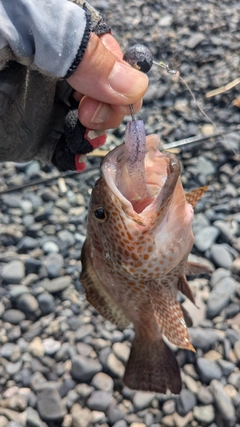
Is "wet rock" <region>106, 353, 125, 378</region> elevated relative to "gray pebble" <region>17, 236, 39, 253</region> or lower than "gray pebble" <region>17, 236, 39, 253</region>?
lower

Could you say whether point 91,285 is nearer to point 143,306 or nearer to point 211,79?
point 143,306

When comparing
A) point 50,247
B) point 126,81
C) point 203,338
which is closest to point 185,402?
point 203,338

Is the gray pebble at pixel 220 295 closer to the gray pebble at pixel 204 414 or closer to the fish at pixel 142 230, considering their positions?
the gray pebble at pixel 204 414

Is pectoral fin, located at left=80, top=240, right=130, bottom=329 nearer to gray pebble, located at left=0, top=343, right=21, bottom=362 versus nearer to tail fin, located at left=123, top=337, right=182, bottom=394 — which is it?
tail fin, located at left=123, top=337, right=182, bottom=394

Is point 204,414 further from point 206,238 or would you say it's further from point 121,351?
point 206,238

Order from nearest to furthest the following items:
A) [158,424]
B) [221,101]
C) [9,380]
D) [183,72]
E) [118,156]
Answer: [118,156] → [158,424] → [9,380] → [221,101] → [183,72]

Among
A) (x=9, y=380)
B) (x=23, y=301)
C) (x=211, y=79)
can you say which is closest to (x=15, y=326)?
(x=23, y=301)

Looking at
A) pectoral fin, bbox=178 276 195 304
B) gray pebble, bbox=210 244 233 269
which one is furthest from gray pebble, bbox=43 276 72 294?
pectoral fin, bbox=178 276 195 304
